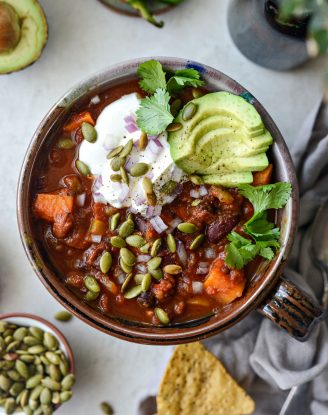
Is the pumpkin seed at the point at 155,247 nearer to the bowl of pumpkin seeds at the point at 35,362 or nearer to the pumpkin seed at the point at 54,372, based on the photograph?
the bowl of pumpkin seeds at the point at 35,362

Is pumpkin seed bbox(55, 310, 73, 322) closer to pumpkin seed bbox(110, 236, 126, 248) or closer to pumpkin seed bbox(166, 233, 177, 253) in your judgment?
pumpkin seed bbox(110, 236, 126, 248)

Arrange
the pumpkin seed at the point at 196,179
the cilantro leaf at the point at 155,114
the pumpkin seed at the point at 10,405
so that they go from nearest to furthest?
A: the cilantro leaf at the point at 155,114 → the pumpkin seed at the point at 196,179 → the pumpkin seed at the point at 10,405

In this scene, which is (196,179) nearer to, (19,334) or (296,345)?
(296,345)

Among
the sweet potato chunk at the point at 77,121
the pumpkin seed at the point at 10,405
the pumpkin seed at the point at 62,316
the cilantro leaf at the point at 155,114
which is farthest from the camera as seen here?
the pumpkin seed at the point at 62,316

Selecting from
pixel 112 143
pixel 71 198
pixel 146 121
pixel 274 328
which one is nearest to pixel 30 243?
pixel 71 198

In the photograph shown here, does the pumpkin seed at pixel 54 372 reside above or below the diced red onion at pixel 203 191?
below

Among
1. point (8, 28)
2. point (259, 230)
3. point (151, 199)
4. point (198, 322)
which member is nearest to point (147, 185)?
point (151, 199)

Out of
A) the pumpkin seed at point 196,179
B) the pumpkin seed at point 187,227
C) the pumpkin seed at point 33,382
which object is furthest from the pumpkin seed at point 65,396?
the pumpkin seed at point 196,179

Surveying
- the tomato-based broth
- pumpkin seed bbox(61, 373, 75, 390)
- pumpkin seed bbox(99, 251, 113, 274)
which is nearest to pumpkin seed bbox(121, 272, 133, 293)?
the tomato-based broth
